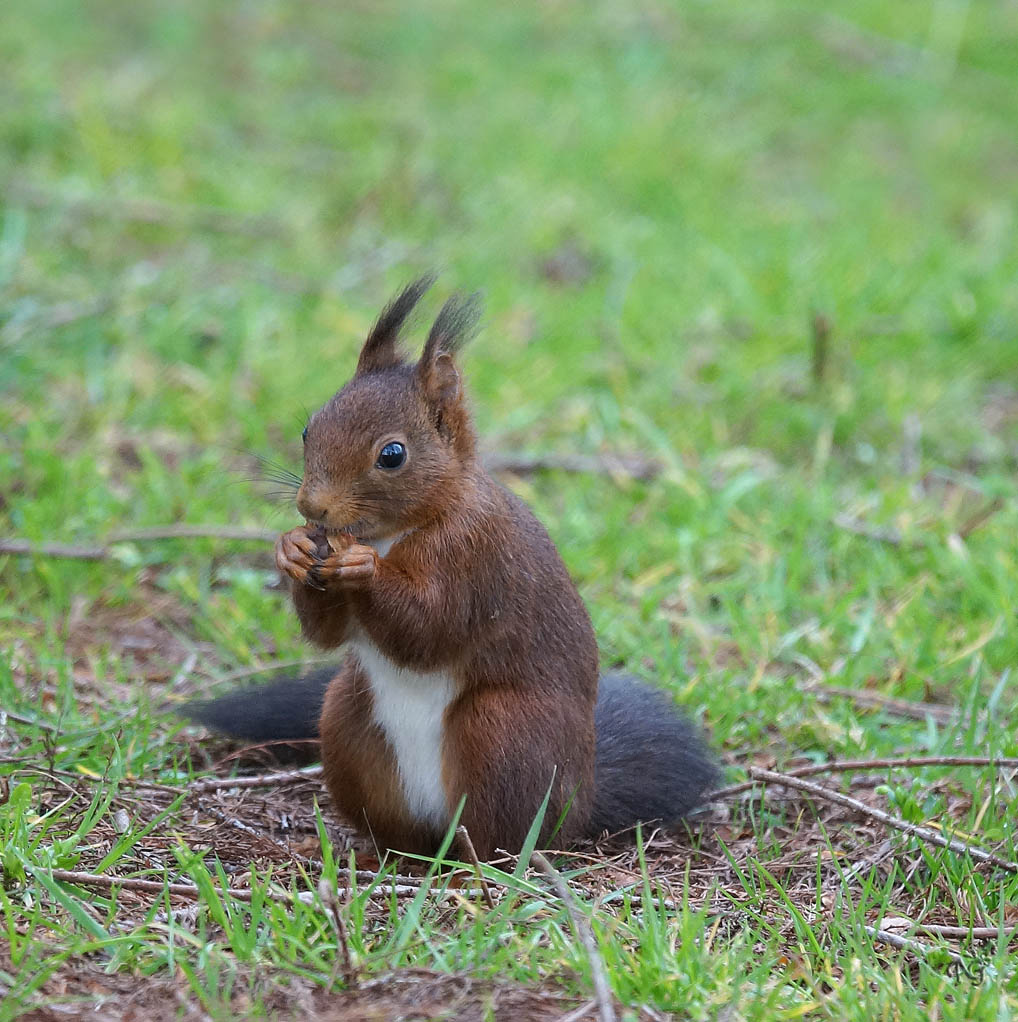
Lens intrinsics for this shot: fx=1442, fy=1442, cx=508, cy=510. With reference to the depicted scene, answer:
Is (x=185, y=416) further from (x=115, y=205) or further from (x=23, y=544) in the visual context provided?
(x=115, y=205)

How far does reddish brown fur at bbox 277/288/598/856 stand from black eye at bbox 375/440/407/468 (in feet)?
0.04

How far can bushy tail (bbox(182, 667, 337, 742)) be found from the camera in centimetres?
271

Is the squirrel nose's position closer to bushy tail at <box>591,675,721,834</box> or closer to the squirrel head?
the squirrel head

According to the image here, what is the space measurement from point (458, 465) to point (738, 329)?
9.74 ft

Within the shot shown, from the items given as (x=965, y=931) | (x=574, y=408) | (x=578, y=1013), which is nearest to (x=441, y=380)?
(x=578, y=1013)

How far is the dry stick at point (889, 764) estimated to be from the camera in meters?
2.65

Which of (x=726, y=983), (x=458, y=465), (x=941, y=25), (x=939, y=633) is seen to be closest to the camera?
(x=726, y=983)

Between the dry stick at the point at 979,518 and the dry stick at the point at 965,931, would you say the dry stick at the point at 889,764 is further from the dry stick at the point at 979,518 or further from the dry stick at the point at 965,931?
the dry stick at the point at 979,518

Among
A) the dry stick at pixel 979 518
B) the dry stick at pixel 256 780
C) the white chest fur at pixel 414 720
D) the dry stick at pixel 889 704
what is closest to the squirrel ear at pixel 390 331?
the white chest fur at pixel 414 720

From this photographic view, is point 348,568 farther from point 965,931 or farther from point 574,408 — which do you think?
point 574,408

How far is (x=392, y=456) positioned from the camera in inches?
91.2

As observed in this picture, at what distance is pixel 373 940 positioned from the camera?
2.05 meters

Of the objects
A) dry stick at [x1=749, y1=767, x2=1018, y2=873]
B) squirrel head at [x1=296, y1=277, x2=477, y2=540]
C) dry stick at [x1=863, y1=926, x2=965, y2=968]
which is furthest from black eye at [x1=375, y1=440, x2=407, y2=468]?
dry stick at [x1=863, y1=926, x2=965, y2=968]

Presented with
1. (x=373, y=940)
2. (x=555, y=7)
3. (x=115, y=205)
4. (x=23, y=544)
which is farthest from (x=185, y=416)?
(x=555, y=7)
